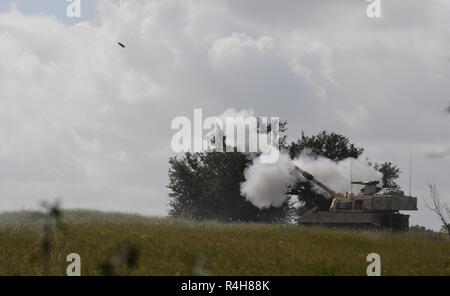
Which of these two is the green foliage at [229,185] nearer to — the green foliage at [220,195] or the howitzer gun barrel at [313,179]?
the green foliage at [220,195]

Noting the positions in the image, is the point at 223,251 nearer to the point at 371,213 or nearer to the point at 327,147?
the point at 371,213

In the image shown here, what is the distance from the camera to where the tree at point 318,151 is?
1724 inches

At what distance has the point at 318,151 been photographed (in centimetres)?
4553

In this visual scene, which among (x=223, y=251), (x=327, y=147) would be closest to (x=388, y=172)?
(x=327, y=147)

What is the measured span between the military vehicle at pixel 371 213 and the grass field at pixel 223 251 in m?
10.1

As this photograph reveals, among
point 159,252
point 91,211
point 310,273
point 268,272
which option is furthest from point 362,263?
point 91,211

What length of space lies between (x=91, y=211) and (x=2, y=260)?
22.7 meters

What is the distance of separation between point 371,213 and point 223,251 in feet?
55.5

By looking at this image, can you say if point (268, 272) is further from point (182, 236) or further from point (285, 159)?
point (285, 159)

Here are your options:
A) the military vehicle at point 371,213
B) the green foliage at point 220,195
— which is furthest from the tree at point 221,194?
the military vehicle at point 371,213

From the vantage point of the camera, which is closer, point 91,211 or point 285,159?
point 91,211

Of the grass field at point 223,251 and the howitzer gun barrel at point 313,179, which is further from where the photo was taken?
the howitzer gun barrel at point 313,179

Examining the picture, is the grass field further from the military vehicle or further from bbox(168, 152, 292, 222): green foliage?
bbox(168, 152, 292, 222): green foliage

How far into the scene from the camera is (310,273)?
13.4 meters
